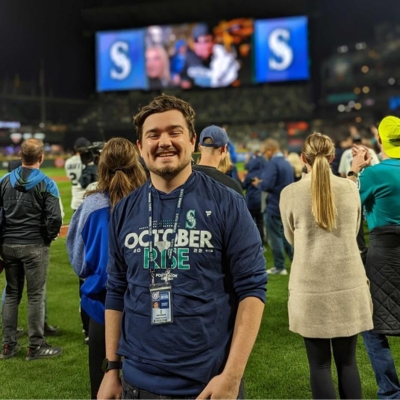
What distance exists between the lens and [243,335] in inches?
64.3

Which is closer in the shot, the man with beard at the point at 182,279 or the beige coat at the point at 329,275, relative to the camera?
the man with beard at the point at 182,279

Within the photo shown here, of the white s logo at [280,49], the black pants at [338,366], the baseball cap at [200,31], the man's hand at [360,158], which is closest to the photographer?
the black pants at [338,366]

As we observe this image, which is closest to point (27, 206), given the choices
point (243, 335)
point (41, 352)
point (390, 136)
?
point (41, 352)

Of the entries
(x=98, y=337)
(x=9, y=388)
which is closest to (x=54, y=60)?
(x=9, y=388)

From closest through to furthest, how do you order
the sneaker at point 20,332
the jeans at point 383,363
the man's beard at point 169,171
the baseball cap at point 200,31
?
the man's beard at point 169,171 < the jeans at point 383,363 < the sneaker at point 20,332 < the baseball cap at point 200,31

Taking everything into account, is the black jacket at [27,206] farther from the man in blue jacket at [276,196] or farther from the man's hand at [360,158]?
the man in blue jacket at [276,196]

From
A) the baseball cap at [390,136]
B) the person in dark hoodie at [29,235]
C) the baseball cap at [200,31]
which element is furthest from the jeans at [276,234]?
the baseball cap at [200,31]

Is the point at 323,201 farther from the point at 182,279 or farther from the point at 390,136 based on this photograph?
the point at 182,279

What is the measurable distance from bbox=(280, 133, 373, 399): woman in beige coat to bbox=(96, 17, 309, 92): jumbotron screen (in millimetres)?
32374

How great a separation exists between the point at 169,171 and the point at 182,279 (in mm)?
354

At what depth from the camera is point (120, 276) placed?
185 centimetres

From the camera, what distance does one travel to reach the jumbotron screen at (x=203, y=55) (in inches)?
1324

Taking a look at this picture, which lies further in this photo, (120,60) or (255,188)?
(120,60)

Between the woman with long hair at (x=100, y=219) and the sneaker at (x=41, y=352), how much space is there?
1897mm
